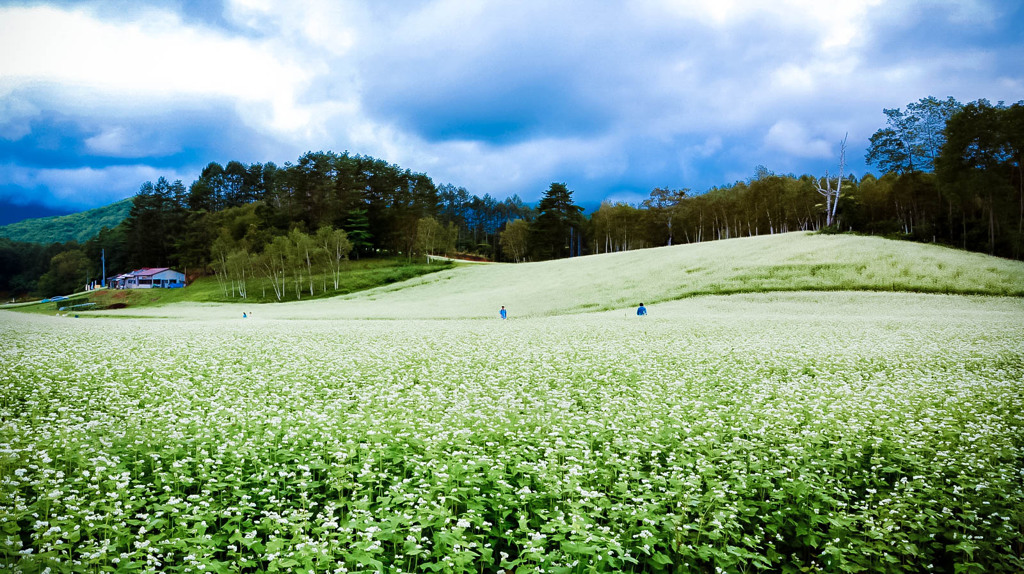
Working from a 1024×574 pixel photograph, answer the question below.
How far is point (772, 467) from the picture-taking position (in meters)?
7.61

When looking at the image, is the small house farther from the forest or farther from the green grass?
the green grass

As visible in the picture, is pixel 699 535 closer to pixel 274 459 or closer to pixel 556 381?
pixel 274 459

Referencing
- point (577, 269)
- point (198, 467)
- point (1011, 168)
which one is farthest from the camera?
point (577, 269)

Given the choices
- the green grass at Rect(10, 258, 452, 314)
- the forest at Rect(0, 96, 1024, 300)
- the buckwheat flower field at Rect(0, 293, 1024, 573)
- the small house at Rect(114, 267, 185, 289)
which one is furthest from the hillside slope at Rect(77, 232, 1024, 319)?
the small house at Rect(114, 267, 185, 289)

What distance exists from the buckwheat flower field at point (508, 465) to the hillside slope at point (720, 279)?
88.4 ft

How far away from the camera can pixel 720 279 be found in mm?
46906

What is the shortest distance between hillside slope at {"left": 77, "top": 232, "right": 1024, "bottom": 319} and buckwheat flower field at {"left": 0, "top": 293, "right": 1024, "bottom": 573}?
88.4ft

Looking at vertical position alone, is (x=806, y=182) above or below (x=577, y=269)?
above

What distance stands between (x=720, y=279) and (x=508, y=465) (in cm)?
4452

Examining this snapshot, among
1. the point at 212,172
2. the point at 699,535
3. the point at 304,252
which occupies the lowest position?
the point at 699,535

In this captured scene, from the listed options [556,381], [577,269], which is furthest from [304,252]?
[556,381]

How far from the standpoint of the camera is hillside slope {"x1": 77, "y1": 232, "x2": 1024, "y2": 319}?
39.7 meters

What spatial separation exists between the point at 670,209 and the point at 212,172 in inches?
5007

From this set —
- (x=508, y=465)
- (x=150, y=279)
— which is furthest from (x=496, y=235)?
(x=508, y=465)
